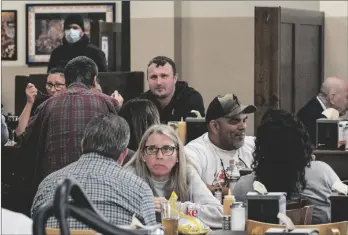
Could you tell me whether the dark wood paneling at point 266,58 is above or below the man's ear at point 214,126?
above

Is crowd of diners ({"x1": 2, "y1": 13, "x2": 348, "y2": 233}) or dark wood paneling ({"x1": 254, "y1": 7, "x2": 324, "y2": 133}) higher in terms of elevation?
dark wood paneling ({"x1": 254, "y1": 7, "x2": 324, "y2": 133})

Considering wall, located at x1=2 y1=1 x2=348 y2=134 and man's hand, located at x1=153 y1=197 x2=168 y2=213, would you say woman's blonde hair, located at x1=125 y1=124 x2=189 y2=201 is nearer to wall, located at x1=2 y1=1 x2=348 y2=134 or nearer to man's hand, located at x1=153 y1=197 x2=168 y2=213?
man's hand, located at x1=153 y1=197 x2=168 y2=213

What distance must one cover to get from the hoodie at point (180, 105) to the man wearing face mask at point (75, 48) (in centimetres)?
217

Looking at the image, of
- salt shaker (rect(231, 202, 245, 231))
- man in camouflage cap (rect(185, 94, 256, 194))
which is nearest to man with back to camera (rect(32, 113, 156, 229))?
salt shaker (rect(231, 202, 245, 231))

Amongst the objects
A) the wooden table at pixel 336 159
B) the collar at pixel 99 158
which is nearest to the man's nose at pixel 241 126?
the wooden table at pixel 336 159

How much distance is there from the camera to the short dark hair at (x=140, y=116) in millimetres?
6027

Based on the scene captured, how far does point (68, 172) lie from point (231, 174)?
1.57 m

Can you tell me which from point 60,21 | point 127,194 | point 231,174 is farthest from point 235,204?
point 60,21

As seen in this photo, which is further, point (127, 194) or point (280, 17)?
point (280, 17)

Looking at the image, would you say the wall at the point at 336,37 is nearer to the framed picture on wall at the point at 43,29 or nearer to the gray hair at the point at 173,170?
the framed picture on wall at the point at 43,29

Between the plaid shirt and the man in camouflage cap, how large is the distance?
4.63ft

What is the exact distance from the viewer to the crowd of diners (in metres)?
4.47

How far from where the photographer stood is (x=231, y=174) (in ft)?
19.2

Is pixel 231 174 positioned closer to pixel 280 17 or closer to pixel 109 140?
pixel 109 140
